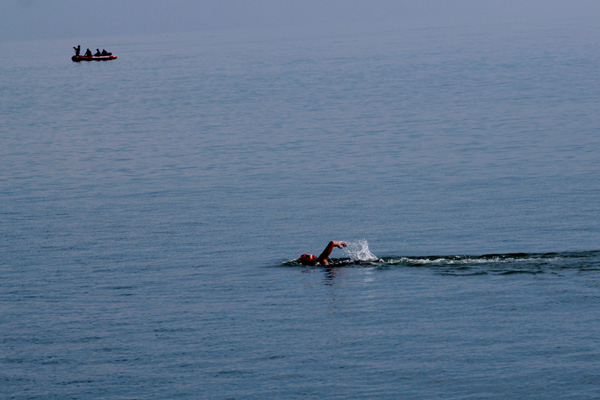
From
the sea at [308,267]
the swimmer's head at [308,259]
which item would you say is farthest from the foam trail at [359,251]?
the swimmer's head at [308,259]

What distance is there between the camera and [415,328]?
100ft

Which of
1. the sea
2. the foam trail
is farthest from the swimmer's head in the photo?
the foam trail

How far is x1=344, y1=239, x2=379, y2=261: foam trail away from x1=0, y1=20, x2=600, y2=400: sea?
172mm

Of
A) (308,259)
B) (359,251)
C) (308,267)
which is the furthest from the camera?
(359,251)

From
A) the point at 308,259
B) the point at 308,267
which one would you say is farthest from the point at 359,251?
the point at 308,259

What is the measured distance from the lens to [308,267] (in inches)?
1517

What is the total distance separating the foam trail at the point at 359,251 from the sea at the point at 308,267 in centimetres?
17

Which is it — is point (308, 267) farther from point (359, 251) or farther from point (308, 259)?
point (359, 251)

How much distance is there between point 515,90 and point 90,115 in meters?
51.2

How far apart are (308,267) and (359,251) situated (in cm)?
373

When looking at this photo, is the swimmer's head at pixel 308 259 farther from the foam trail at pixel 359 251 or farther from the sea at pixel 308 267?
the foam trail at pixel 359 251

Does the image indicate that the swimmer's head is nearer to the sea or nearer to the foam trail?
the sea

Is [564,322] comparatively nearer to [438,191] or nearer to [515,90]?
[438,191]

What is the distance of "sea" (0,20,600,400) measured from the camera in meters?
27.8
